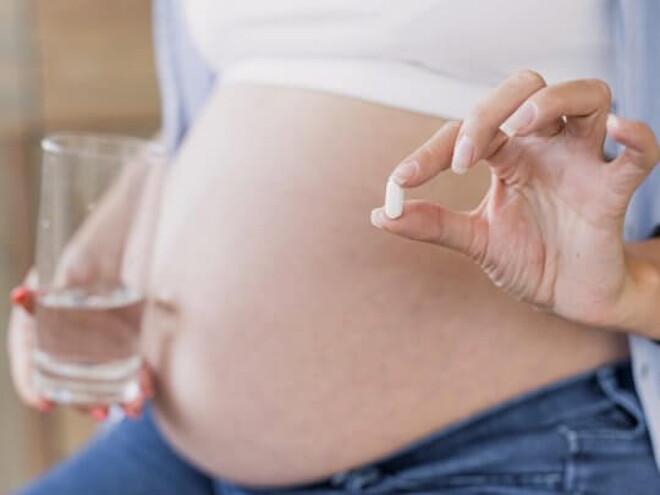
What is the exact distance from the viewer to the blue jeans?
0.59 m

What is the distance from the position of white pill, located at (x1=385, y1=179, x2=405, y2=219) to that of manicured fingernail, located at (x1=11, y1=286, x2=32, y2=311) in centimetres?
37

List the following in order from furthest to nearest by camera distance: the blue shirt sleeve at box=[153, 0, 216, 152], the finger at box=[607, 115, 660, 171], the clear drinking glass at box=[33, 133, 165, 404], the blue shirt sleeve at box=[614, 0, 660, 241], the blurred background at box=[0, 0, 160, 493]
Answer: the blurred background at box=[0, 0, 160, 493]
the blue shirt sleeve at box=[153, 0, 216, 152]
the clear drinking glass at box=[33, 133, 165, 404]
the blue shirt sleeve at box=[614, 0, 660, 241]
the finger at box=[607, 115, 660, 171]

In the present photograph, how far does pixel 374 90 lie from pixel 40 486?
410mm

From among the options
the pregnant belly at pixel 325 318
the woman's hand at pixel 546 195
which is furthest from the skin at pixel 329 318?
the woman's hand at pixel 546 195

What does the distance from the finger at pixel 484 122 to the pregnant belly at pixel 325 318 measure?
0.50 ft

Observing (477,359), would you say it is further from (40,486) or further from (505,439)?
(40,486)

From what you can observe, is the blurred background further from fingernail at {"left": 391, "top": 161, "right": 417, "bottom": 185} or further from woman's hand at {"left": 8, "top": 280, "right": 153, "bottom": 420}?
fingernail at {"left": 391, "top": 161, "right": 417, "bottom": 185}

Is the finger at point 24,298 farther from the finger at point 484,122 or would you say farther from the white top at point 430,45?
the finger at point 484,122

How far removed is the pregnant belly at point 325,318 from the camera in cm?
60

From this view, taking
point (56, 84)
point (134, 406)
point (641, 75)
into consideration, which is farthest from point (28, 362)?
point (56, 84)

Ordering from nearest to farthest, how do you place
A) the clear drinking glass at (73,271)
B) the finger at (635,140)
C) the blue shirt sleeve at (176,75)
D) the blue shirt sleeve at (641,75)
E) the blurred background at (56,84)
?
the finger at (635,140) < the blue shirt sleeve at (641,75) < the clear drinking glass at (73,271) < the blue shirt sleeve at (176,75) < the blurred background at (56,84)

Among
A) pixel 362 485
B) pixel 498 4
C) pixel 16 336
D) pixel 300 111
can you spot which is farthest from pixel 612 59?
pixel 16 336

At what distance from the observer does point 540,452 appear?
1.97ft

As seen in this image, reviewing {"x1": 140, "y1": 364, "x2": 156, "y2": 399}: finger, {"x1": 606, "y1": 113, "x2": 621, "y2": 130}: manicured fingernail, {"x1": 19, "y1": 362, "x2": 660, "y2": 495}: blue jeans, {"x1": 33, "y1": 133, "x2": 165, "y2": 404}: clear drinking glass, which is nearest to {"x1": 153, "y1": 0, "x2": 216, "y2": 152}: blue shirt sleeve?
{"x1": 33, "y1": 133, "x2": 165, "y2": 404}: clear drinking glass
